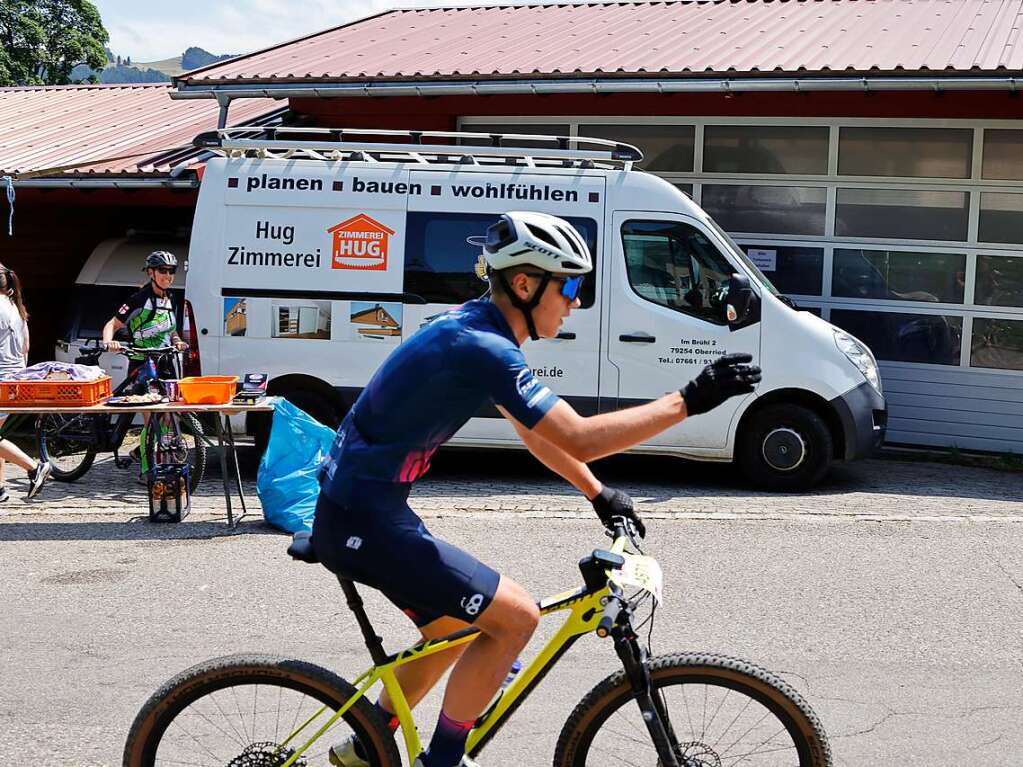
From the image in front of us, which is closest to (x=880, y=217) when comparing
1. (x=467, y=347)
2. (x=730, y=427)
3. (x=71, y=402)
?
(x=730, y=427)

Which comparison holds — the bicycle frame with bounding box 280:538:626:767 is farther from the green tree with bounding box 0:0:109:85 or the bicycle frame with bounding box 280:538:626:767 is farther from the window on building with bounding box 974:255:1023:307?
the green tree with bounding box 0:0:109:85

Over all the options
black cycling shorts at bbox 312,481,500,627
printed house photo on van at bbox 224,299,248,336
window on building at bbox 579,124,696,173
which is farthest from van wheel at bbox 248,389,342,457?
black cycling shorts at bbox 312,481,500,627

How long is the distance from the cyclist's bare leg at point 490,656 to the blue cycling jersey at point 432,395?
442 mm

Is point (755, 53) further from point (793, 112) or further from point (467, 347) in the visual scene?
point (467, 347)

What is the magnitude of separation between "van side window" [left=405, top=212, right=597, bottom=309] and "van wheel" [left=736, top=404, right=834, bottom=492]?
1777 millimetres

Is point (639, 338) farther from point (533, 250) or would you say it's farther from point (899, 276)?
point (533, 250)

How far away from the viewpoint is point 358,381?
9.97m

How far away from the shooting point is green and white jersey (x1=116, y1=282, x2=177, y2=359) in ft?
31.9

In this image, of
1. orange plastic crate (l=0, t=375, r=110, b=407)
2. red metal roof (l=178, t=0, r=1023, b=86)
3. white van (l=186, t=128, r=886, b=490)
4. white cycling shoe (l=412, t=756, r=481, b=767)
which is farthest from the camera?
red metal roof (l=178, t=0, r=1023, b=86)

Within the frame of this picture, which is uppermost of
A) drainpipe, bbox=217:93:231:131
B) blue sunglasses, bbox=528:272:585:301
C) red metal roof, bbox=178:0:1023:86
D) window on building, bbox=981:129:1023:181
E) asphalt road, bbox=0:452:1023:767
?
red metal roof, bbox=178:0:1023:86

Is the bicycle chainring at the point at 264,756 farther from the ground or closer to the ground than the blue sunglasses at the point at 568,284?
closer to the ground

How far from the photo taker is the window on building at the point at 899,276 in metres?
12.2

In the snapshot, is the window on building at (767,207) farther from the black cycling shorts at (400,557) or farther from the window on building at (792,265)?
the black cycling shorts at (400,557)

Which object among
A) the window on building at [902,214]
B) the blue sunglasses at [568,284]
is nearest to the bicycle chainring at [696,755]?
the blue sunglasses at [568,284]
